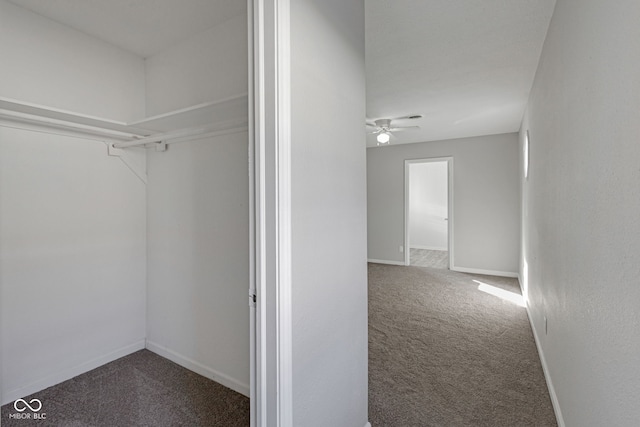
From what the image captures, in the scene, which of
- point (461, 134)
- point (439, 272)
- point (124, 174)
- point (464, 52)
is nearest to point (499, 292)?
point (439, 272)

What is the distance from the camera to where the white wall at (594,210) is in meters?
0.88

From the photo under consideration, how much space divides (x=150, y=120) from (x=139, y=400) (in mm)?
1801

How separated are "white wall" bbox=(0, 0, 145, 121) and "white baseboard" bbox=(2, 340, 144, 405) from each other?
184 cm

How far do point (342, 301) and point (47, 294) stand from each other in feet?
6.74

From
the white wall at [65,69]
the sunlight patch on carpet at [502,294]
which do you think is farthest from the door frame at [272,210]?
the sunlight patch on carpet at [502,294]

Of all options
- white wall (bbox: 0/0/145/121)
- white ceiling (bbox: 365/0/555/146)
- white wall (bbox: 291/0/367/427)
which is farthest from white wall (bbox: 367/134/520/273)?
white wall (bbox: 0/0/145/121)

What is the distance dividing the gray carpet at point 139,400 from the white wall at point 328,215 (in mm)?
822

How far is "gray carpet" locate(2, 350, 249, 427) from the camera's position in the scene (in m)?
1.75

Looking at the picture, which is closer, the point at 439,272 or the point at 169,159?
the point at 169,159

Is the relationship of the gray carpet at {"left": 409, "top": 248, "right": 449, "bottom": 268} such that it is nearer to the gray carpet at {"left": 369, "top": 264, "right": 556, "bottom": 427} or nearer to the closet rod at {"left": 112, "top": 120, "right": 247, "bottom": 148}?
the gray carpet at {"left": 369, "top": 264, "right": 556, "bottom": 427}

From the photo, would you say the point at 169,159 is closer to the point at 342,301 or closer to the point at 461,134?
the point at 342,301

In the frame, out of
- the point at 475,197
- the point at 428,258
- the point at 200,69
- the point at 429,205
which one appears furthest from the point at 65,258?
the point at 429,205

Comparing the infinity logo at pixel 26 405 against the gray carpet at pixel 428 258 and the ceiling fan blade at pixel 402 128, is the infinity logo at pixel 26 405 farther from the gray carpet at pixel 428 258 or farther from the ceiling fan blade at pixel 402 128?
the gray carpet at pixel 428 258

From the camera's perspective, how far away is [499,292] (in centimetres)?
418
